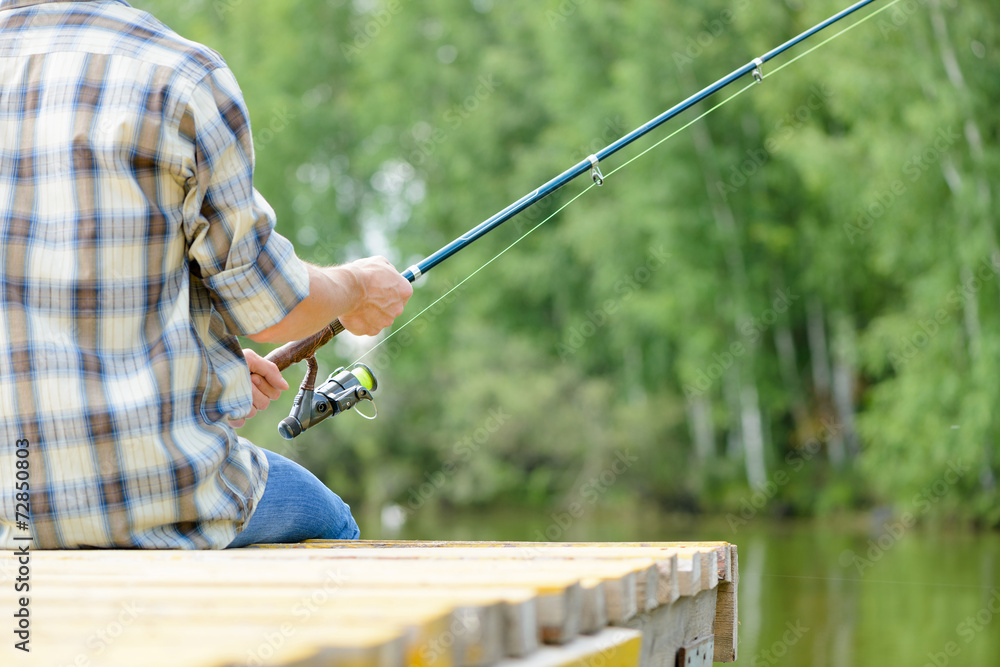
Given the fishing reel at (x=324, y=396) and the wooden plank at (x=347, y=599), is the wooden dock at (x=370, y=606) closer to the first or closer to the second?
the wooden plank at (x=347, y=599)

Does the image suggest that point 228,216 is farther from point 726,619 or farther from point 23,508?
point 726,619

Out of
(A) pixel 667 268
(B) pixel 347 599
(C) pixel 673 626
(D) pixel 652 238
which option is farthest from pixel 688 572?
(D) pixel 652 238

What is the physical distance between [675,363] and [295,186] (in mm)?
5949

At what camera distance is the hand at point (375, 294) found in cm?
164

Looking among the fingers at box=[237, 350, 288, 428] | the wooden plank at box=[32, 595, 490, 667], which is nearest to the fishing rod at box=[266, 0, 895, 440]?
the fingers at box=[237, 350, 288, 428]

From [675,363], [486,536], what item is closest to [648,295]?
[675,363]

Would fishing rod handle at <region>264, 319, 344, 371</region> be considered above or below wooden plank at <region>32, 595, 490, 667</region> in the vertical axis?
above

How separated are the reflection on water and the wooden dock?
340cm

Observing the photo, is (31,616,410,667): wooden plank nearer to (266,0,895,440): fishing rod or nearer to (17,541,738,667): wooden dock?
(17,541,738,667): wooden dock

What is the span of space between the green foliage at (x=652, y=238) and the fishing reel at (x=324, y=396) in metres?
8.23

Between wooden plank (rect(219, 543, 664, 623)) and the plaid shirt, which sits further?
the plaid shirt

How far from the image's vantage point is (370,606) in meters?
0.95

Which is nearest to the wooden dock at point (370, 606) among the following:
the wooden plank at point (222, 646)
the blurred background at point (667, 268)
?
the wooden plank at point (222, 646)

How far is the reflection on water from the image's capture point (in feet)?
16.1
